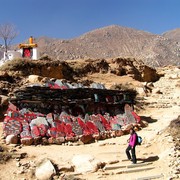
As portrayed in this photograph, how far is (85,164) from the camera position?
9.16m

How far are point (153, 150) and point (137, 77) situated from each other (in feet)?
87.0

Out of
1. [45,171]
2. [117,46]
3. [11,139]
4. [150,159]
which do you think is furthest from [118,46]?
[45,171]

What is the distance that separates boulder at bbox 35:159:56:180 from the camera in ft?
27.6

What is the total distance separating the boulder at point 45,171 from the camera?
841 cm

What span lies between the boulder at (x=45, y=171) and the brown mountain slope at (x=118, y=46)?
2730 inches

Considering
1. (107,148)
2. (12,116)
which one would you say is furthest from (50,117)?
(107,148)

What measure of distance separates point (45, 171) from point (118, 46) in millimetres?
87166

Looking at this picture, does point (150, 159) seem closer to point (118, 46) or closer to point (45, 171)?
point (45, 171)

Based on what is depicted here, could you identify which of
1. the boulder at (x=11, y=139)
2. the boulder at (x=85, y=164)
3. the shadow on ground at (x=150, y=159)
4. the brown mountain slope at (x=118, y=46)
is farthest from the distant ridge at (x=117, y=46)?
the boulder at (x=85, y=164)

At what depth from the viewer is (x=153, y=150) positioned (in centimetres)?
1120

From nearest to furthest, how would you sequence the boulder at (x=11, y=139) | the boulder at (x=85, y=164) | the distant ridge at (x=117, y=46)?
the boulder at (x=85, y=164) < the boulder at (x=11, y=139) < the distant ridge at (x=117, y=46)

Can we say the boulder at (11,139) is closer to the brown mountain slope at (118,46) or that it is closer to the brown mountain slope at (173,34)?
the brown mountain slope at (118,46)

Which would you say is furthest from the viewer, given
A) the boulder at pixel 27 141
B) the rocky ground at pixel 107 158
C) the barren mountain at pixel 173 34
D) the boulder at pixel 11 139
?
the barren mountain at pixel 173 34

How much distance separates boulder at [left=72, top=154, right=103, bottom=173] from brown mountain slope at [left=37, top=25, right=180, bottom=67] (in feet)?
226
